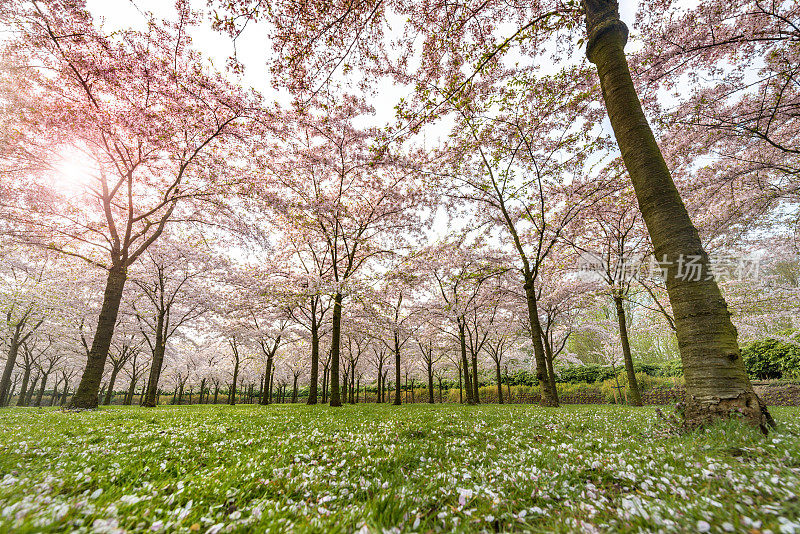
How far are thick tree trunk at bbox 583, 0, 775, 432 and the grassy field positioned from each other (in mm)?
631

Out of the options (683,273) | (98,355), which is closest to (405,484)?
(683,273)

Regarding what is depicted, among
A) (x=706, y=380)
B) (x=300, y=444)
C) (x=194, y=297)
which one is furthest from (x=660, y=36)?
(x=194, y=297)

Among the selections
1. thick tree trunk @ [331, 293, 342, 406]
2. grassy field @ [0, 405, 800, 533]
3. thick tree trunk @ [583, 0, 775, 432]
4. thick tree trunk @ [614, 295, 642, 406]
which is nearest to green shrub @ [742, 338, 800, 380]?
thick tree trunk @ [614, 295, 642, 406]

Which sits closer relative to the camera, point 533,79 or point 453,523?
point 453,523

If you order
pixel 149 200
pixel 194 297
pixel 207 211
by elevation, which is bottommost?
pixel 194 297

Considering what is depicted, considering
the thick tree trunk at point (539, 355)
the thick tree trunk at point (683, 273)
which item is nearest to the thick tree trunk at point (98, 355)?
the thick tree trunk at point (683, 273)

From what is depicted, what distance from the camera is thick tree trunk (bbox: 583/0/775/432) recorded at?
14.8 ft

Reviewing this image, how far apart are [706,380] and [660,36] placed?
11347 millimetres

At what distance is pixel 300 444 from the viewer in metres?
5.25

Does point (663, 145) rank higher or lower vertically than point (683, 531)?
higher

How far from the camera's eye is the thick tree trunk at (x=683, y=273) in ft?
14.8

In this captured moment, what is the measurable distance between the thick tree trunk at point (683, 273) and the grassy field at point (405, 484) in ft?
2.07

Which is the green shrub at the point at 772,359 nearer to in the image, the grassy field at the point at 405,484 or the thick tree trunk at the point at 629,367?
the thick tree trunk at the point at 629,367

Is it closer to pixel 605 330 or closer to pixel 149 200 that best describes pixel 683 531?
pixel 149 200
